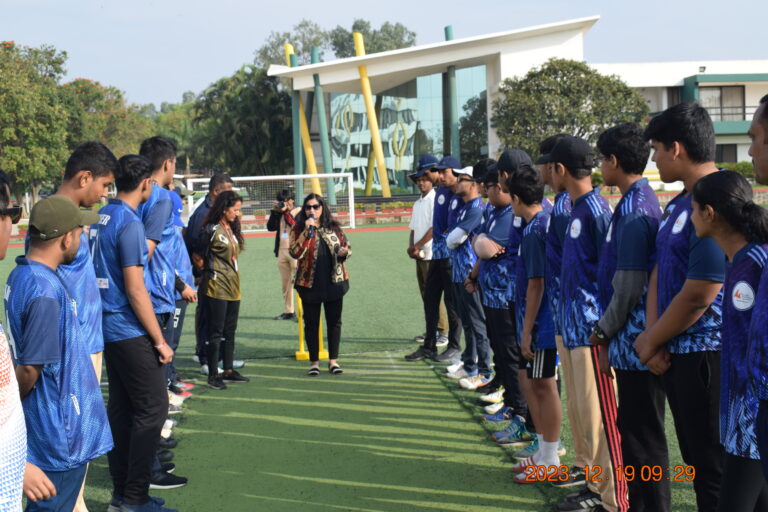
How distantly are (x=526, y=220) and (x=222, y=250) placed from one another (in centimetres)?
312

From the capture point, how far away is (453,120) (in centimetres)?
3628

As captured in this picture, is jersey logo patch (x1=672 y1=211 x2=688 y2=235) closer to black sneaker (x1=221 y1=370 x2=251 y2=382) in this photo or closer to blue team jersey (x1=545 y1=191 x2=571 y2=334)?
blue team jersey (x1=545 y1=191 x2=571 y2=334)

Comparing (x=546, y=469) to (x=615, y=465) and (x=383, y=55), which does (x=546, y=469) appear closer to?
(x=615, y=465)

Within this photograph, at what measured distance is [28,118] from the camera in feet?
114

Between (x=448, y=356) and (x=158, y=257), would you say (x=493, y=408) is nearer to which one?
(x=448, y=356)

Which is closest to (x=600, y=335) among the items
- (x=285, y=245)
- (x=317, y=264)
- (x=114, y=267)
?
(x=114, y=267)

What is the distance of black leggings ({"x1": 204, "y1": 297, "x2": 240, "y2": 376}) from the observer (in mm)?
6293

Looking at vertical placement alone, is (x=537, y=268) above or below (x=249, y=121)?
below

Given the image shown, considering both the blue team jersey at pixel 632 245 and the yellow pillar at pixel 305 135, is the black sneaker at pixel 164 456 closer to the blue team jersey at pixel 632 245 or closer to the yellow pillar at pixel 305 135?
the blue team jersey at pixel 632 245

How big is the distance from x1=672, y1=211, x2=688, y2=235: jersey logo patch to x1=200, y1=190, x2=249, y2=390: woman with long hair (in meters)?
4.44

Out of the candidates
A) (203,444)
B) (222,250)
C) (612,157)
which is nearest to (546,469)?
(612,157)

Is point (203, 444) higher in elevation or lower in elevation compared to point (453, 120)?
lower

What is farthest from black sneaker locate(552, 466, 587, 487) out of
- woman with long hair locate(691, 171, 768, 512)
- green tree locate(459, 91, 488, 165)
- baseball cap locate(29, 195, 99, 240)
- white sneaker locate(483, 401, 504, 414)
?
green tree locate(459, 91, 488, 165)

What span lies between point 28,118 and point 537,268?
3704 centimetres
